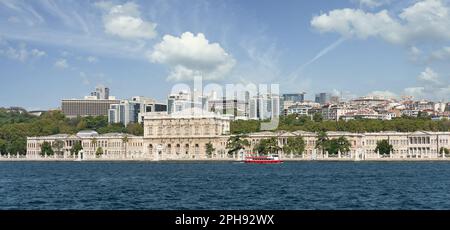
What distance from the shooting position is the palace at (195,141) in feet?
294

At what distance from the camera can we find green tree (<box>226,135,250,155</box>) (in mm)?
89000

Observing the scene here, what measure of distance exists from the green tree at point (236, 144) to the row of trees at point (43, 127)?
942 inches

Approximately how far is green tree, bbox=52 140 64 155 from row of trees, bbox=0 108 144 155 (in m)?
5.57

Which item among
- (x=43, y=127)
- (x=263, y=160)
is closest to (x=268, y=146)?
(x=263, y=160)

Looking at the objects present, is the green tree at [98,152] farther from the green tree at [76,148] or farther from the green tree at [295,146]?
the green tree at [295,146]

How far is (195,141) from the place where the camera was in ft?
318

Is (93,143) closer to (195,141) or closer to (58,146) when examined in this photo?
(58,146)

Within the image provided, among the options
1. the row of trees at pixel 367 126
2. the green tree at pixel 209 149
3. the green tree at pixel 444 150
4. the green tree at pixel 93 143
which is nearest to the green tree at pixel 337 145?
the row of trees at pixel 367 126

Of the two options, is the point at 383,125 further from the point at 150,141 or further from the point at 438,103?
the point at 438,103

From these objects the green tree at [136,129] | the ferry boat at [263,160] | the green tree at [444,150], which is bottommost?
the ferry boat at [263,160]

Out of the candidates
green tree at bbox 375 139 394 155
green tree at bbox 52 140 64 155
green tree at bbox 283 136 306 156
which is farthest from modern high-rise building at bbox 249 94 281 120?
green tree at bbox 52 140 64 155

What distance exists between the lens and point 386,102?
16975 cm

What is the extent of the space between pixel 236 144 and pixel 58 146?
25819 mm

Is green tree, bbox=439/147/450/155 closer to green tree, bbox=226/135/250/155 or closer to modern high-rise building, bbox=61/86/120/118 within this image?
green tree, bbox=226/135/250/155
